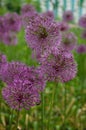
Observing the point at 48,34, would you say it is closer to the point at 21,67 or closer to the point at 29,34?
the point at 29,34

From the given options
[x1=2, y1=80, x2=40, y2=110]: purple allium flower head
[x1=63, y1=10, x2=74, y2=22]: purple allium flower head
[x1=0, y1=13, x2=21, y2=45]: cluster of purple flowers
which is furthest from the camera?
[x1=63, y1=10, x2=74, y2=22]: purple allium flower head

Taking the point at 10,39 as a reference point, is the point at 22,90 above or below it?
above

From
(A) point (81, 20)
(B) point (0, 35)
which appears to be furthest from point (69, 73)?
(A) point (81, 20)

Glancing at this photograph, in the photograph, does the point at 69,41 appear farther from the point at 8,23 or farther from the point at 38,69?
the point at 38,69

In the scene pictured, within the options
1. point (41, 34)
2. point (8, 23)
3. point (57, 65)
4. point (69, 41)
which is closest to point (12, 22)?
point (8, 23)

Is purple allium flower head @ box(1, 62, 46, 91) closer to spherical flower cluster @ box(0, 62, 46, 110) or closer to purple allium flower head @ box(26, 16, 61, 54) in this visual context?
spherical flower cluster @ box(0, 62, 46, 110)

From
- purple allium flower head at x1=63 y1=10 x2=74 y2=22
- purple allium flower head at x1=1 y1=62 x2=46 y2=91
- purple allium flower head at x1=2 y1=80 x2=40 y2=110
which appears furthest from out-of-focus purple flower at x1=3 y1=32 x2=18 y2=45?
purple allium flower head at x1=2 y1=80 x2=40 y2=110

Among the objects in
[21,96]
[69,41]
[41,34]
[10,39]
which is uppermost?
[41,34]
